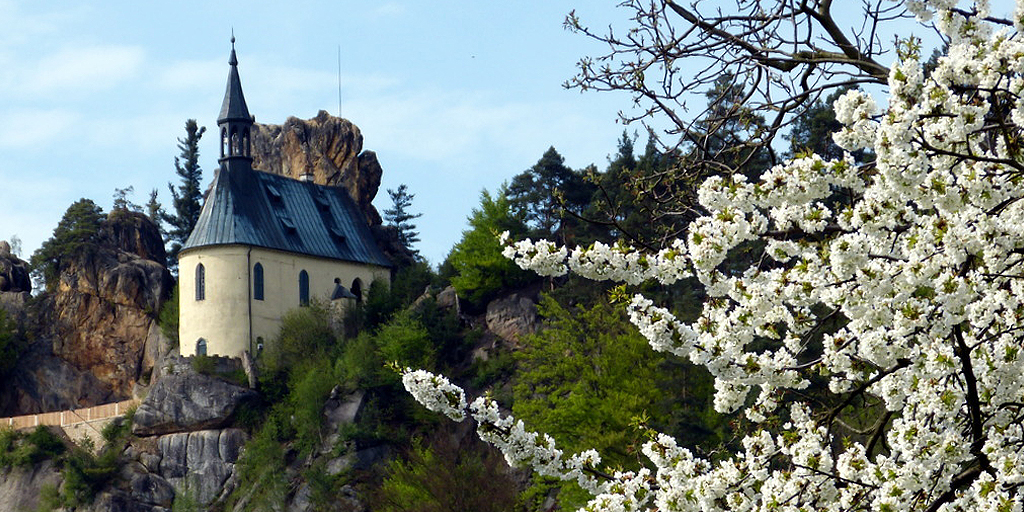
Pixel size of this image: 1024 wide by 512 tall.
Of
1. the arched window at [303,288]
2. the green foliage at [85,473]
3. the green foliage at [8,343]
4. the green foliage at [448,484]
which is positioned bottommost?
the green foliage at [448,484]

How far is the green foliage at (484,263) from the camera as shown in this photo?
196ft

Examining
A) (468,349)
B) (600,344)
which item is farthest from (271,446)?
(600,344)

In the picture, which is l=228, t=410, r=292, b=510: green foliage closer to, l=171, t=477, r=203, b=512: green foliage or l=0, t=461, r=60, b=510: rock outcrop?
l=171, t=477, r=203, b=512: green foliage

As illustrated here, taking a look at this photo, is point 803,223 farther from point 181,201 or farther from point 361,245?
point 181,201

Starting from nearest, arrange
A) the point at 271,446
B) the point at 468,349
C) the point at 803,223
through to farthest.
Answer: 1. the point at 803,223
2. the point at 271,446
3. the point at 468,349

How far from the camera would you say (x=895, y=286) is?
930cm

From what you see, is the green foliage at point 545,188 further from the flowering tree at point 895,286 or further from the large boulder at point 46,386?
the flowering tree at point 895,286

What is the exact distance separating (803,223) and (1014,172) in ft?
4.41

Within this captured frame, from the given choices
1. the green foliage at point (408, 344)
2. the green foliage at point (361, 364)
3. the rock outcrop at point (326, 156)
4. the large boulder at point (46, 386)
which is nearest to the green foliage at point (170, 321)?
the large boulder at point (46, 386)

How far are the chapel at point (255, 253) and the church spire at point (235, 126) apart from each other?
0.13 feet

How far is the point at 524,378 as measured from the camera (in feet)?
156

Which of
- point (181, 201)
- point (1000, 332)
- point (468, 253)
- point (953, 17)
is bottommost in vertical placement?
point (1000, 332)

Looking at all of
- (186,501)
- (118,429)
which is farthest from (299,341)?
(186,501)

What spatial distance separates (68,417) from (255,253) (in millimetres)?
9055
